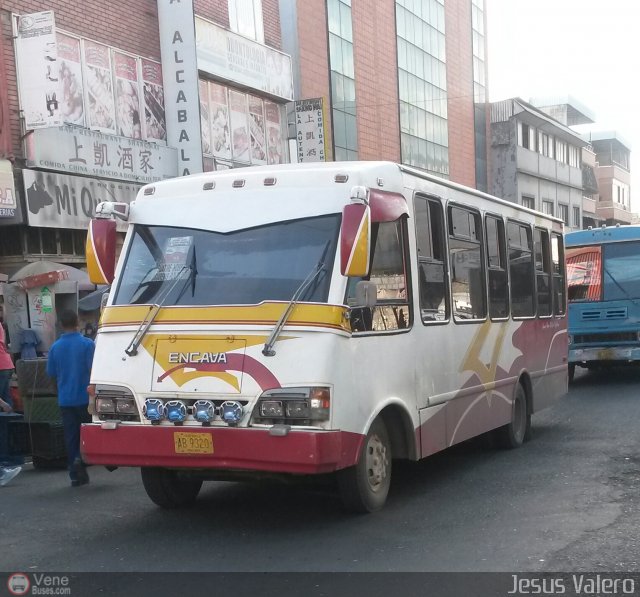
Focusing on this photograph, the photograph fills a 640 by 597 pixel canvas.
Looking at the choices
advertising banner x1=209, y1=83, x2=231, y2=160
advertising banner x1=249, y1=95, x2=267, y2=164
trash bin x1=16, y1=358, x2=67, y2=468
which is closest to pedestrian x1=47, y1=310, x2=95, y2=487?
trash bin x1=16, y1=358, x2=67, y2=468

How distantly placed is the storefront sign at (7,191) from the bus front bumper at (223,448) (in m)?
8.80

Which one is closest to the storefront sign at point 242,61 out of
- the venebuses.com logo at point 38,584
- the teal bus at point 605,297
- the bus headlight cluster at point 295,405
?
the teal bus at point 605,297

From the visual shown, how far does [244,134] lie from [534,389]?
13.0 m

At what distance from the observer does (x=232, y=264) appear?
22.0ft

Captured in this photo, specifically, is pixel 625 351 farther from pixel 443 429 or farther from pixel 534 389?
pixel 443 429

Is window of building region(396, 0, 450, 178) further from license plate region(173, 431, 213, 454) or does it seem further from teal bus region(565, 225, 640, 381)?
license plate region(173, 431, 213, 454)

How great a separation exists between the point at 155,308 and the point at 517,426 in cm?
522

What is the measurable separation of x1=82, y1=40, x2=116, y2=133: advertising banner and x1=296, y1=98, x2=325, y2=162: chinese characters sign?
6.57m

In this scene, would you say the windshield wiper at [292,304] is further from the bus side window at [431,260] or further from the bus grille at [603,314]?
the bus grille at [603,314]

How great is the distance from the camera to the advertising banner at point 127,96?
17.9m

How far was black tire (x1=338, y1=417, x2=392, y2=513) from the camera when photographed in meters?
6.60

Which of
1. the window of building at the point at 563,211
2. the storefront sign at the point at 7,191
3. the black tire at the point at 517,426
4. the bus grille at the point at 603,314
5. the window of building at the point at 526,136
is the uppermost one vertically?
the window of building at the point at 526,136

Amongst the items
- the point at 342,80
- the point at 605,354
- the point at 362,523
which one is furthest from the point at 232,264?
the point at 342,80

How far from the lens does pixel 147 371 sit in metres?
6.46
